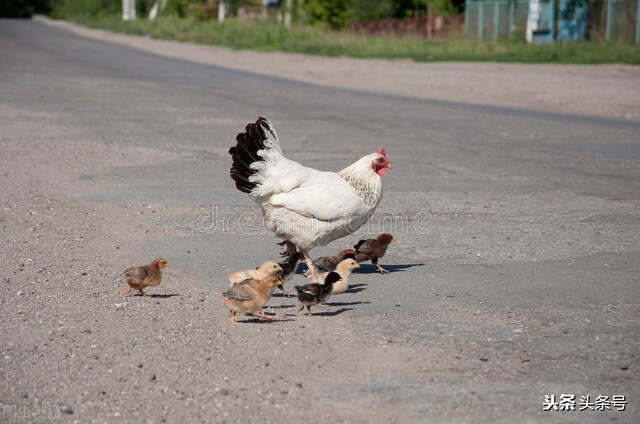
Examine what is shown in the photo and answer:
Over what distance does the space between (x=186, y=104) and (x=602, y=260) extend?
1408 cm

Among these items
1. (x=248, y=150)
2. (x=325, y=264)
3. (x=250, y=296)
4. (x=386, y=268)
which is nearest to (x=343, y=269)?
(x=325, y=264)

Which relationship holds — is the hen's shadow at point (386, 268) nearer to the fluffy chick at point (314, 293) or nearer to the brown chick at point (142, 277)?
the fluffy chick at point (314, 293)

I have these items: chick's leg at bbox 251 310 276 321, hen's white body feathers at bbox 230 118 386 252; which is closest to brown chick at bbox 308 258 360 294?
hen's white body feathers at bbox 230 118 386 252

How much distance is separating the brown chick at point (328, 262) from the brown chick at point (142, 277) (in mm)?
1240

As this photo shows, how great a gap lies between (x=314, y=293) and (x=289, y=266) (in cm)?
98

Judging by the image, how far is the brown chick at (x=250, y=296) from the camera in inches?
247

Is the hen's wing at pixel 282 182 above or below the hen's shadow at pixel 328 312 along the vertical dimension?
above

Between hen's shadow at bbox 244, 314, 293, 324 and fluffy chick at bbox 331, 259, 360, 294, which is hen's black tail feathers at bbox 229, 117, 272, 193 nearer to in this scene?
fluffy chick at bbox 331, 259, 360, 294

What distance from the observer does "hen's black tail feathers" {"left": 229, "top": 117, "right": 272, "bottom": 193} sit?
7789mm

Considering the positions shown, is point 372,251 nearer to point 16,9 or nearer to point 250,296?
point 250,296

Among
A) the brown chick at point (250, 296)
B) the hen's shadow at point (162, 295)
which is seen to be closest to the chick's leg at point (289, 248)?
the hen's shadow at point (162, 295)

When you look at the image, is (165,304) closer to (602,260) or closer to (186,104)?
(602,260)

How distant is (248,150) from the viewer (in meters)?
7.80

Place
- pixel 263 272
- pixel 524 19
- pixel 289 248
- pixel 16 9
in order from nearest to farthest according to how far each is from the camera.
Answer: pixel 263 272
pixel 289 248
pixel 524 19
pixel 16 9
